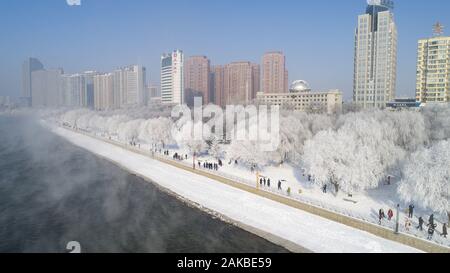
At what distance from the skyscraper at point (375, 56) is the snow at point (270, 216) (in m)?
81.7

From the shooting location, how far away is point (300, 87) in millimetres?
131875

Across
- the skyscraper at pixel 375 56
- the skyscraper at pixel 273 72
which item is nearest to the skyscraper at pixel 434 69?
the skyscraper at pixel 375 56

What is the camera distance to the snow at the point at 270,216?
2234 centimetres

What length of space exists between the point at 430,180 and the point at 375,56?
308 feet

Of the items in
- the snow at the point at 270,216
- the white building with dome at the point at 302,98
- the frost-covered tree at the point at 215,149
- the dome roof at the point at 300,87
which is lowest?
the snow at the point at 270,216

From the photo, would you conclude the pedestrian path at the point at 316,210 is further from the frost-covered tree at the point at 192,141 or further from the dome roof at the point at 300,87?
the dome roof at the point at 300,87

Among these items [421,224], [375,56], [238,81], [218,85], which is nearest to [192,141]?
[421,224]

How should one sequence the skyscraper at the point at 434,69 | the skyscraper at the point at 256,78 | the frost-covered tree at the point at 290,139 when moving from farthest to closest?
the skyscraper at the point at 256,78
the skyscraper at the point at 434,69
the frost-covered tree at the point at 290,139

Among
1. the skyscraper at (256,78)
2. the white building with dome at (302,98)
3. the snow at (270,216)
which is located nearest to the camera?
the snow at (270,216)

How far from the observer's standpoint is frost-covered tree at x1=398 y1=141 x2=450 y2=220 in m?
23.0

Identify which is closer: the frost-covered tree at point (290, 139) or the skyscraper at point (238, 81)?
the frost-covered tree at point (290, 139)

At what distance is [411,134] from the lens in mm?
45000
